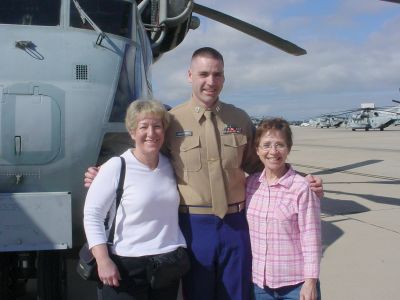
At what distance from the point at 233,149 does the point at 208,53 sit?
542mm

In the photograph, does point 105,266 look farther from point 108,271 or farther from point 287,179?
point 287,179

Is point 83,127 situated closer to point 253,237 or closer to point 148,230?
point 148,230

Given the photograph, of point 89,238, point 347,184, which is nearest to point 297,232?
point 89,238

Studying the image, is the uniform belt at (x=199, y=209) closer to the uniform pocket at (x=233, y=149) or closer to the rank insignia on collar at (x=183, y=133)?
the uniform pocket at (x=233, y=149)

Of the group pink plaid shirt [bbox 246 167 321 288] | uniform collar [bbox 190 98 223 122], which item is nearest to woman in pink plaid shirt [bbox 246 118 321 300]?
pink plaid shirt [bbox 246 167 321 288]

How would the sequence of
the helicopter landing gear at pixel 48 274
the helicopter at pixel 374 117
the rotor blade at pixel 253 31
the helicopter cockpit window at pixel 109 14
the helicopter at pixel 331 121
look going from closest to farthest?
the helicopter landing gear at pixel 48 274 → the helicopter cockpit window at pixel 109 14 → the rotor blade at pixel 253 31 → the helicopter at pixel 374 117 → the helicopter at pixel 331 121

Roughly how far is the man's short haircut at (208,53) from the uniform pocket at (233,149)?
428 millimetres

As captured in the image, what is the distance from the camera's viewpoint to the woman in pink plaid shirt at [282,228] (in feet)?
8.19

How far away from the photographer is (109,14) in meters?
4.26

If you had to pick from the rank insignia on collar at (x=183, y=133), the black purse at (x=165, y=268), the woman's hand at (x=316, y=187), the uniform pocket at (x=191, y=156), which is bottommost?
the black purse at (x=165, y=268)

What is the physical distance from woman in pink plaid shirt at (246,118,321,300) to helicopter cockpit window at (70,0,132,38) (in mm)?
2064

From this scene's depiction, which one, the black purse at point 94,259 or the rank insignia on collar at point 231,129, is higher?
the rank insignia on collar at point 231,129

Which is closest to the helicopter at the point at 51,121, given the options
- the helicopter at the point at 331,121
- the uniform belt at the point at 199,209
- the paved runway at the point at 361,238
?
the uniform belt at the point at 199,209

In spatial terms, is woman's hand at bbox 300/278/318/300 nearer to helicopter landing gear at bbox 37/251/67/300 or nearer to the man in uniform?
the man in uniform
